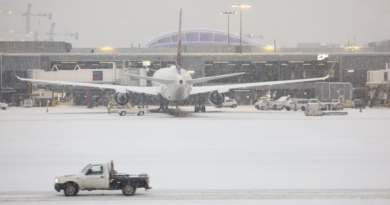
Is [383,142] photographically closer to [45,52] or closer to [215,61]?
[215,61]

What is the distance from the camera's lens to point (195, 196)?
37.1ft

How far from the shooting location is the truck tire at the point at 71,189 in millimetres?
11172

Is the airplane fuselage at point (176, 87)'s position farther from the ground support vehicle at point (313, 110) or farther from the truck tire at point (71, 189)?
the truck tire at point (71, 189)

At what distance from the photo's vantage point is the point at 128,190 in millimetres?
11281

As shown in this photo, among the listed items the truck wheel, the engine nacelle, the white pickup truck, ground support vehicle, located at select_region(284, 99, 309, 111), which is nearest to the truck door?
the white pickup truck

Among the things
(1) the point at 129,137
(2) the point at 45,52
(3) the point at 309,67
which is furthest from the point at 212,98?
(2) the point at 45,52

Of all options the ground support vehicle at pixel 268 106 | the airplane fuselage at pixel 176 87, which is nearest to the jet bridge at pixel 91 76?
the ground support vehicle at pixel 268 106

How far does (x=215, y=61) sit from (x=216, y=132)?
6639 centimetres

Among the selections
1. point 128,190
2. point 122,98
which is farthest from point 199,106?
point 128,190

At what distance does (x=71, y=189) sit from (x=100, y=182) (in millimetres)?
794

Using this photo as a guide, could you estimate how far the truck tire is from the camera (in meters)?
11.2

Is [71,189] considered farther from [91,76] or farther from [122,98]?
[91,76]

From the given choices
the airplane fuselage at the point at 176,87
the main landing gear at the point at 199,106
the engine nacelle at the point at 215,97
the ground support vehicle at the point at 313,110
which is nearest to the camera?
the airplane fuselage at the point at 176,87

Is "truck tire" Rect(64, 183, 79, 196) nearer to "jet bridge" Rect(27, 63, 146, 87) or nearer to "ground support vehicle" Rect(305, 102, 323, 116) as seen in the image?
"ground support vehicle" Rect(305, 102, 323, 116)
